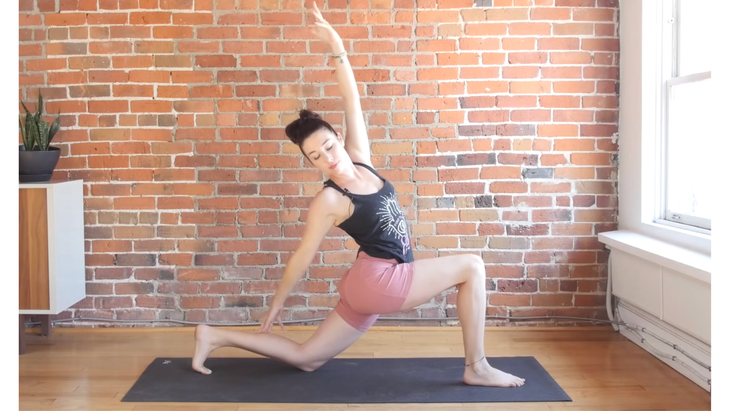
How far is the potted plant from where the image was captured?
377 centimetres

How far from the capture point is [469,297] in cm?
310

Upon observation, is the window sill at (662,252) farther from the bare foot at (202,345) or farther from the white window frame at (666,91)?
the bare foot at (202,345)

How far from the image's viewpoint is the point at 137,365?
11.5 ft

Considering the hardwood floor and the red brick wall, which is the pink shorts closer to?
the hardwood floor

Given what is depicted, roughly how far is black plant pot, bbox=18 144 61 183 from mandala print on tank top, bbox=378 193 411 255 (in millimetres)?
2083

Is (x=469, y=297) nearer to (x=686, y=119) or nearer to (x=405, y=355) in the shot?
(x=405, y=355)

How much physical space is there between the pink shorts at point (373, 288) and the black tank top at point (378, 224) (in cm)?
5

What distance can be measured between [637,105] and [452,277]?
1.76 m

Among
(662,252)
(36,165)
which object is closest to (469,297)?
(662,252)

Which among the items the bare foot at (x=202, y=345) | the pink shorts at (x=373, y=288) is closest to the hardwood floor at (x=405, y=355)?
the bare foot at (x=202, y=345)

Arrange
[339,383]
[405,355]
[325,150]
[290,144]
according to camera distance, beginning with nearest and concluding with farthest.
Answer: [325,150], [339,383], [405,355], [290,144]

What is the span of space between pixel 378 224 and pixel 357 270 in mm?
250

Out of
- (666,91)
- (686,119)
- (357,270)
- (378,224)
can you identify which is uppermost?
(666,91)

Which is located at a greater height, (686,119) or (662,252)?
(686,119)
